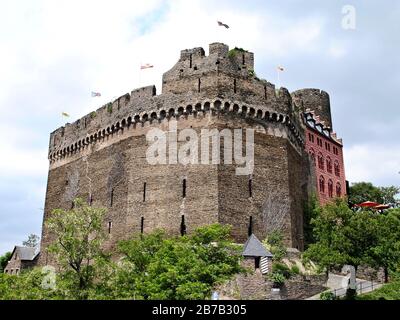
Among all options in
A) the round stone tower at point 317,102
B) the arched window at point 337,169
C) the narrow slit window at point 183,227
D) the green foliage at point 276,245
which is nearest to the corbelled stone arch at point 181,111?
the narrow slit window at point 183,227

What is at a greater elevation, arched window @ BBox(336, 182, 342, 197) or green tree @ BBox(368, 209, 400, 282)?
arched window @ BBox(336, 182, 342, 197)

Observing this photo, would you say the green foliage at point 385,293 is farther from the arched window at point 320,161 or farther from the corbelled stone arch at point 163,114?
the arched window at point 320,161

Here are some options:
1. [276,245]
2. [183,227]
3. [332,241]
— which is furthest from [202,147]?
[332,241]

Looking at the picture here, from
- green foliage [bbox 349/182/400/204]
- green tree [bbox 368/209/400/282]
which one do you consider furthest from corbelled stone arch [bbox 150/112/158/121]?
green foliage [bbox 349/182/400/204]

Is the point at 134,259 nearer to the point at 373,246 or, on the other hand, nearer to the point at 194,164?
the point at 194,164

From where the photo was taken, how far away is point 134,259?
96.7 feet

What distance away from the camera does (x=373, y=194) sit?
2510 inches

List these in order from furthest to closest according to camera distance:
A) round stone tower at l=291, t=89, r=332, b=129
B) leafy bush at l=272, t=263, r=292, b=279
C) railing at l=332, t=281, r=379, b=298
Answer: round stone tower at l=291, t=89, r=332, b=129 → leafy bush at l=272, t=263, r=292, b=279 → railing at l=332, t=281, r=379, b=298

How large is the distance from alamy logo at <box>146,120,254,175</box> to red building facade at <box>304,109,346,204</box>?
61.0 feet

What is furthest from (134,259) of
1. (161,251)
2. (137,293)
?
(137,293)

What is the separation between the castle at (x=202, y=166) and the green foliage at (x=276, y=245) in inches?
23.0

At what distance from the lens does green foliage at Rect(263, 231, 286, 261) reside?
33750 millimetres

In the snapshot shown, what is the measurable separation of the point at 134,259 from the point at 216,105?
1342 cm

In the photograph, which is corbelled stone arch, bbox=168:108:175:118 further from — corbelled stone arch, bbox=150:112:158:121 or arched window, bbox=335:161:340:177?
arched window, bbox=335:161:340:177
